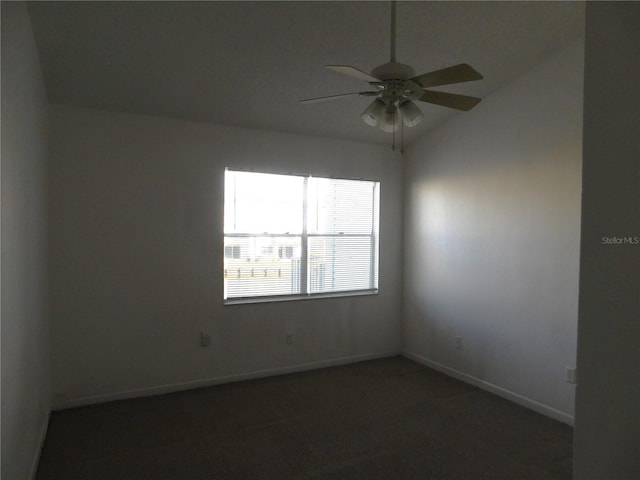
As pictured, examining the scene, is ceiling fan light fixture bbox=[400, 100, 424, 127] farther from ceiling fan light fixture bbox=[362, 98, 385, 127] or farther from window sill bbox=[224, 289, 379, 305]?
window sill bbox=[224, 289, 379, 305]

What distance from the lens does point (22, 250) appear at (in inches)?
92.8

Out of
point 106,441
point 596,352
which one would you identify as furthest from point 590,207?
point 106,441

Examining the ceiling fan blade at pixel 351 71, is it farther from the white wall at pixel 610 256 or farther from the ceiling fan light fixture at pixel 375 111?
A: the white wall at pixel 610 256

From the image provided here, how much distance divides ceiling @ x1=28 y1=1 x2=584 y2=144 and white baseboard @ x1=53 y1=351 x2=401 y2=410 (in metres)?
2.55

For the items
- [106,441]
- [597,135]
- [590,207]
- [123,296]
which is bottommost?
[106,441]

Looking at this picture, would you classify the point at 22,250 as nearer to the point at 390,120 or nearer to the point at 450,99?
the point at 390,120

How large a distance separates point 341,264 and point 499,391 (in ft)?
6.91

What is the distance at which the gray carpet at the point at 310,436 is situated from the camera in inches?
110

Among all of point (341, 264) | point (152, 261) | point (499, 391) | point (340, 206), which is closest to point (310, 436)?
point (499, 391)

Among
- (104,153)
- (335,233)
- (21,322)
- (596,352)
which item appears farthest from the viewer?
(335,233)

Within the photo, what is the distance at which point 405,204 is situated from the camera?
5.36m

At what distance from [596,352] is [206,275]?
367 cm

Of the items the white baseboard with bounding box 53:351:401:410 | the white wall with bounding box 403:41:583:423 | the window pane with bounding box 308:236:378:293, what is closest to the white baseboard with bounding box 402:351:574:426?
the white wall with bounding box 403:41:583:423

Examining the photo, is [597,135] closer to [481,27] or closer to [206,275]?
[481,27]
